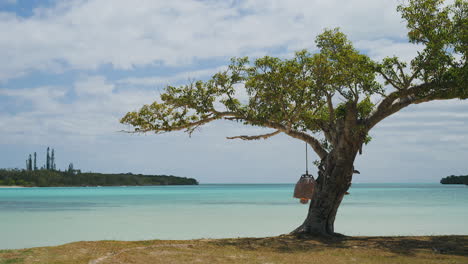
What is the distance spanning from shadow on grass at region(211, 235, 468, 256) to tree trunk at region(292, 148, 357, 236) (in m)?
0.37

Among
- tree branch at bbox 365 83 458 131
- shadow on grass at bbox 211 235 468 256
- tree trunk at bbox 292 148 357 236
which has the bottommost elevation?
shadow on grass at bbox 211 235 468 256

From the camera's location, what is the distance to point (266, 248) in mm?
8484

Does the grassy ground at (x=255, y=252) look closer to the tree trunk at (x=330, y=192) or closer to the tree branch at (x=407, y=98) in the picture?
the tree trunk at (x=330, y=192)

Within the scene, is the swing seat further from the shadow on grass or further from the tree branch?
the tree branch

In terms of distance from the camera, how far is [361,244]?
9055 mm

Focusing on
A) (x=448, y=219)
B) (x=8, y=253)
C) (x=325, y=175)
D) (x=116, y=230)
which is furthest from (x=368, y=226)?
(x=8, y=253)

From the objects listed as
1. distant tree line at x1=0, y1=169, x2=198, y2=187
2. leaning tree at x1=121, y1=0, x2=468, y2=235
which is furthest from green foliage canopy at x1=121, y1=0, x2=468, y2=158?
distant tree line at x1=0, y1=169, x2=198, y2=187

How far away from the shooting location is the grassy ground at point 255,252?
7.36 m

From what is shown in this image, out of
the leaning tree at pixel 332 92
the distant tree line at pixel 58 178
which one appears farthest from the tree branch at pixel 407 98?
the distant tree line at pixel 58 178

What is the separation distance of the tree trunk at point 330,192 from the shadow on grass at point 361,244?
375 millimetres

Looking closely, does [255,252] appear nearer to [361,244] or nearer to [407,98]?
[361,244]

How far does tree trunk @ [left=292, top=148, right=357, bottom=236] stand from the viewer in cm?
1012

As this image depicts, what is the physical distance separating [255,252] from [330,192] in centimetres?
279

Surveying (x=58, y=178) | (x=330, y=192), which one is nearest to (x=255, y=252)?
(x=330, y=192)
